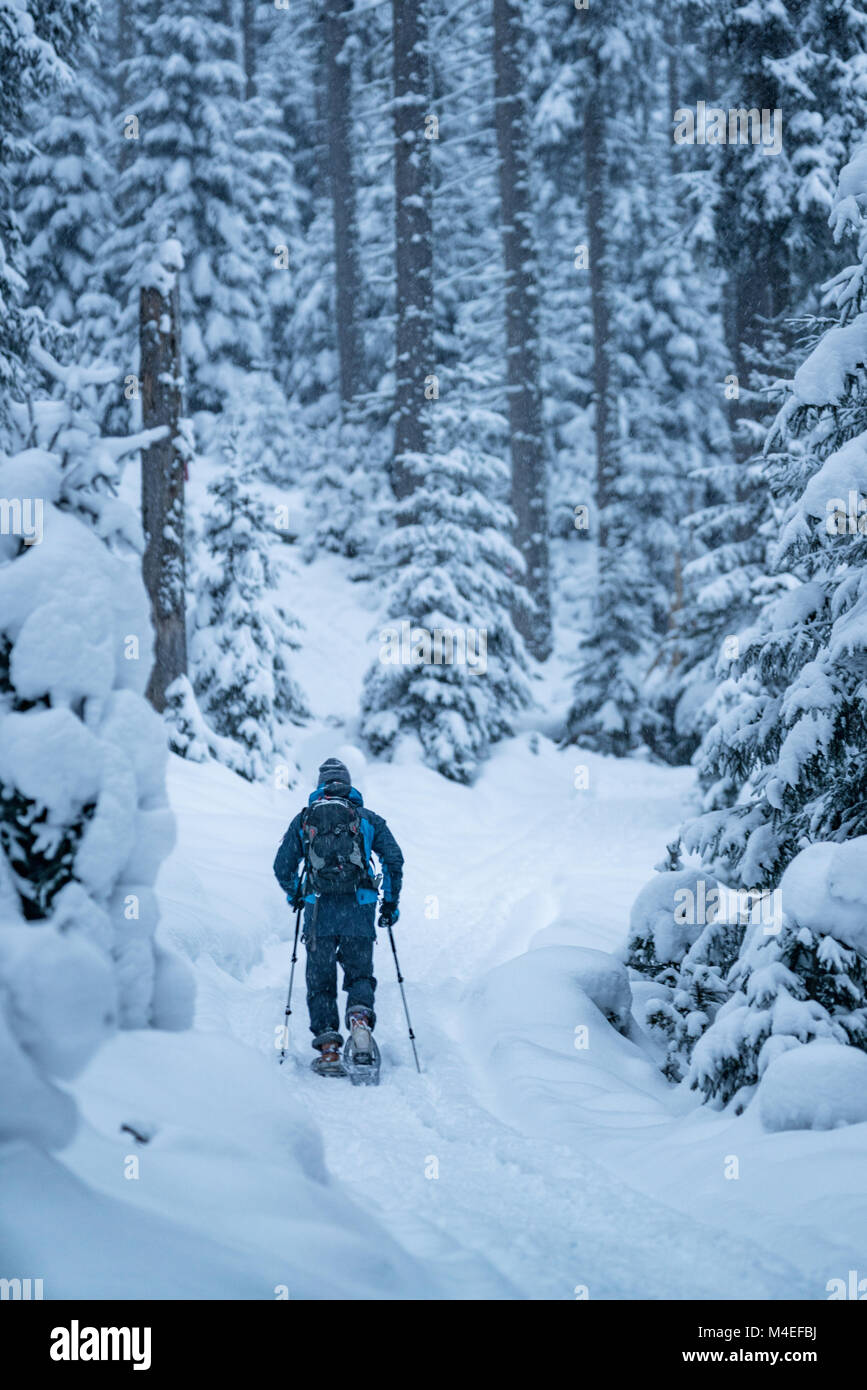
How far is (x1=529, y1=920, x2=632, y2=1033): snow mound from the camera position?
7.75 meters

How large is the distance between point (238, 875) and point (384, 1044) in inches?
140

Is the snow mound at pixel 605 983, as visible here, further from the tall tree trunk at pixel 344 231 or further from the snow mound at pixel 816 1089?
the tall tree trunk at pixel 344 231


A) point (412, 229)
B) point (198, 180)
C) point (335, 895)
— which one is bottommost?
point (335, 895)

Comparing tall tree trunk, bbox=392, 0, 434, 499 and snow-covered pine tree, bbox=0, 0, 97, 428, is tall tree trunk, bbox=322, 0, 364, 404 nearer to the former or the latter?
tall tree trunk, bbox=392, 0, 434, 499

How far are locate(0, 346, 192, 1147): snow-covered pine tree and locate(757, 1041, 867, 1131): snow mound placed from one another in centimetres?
277

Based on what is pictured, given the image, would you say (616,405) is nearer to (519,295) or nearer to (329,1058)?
(519,295)

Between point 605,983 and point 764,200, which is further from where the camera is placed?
point 764,200

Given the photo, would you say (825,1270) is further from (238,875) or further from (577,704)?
(577,704)

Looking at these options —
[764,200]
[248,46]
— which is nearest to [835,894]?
[764,200]

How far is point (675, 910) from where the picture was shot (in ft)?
26.3

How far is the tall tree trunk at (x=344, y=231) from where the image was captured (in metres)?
27.4

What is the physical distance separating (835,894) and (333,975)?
3356 millimetres

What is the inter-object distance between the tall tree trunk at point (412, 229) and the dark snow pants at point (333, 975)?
12923 mm

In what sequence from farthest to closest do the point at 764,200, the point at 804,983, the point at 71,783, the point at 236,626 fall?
the point at 236,626 < the point at 764,200 < the point at 804,983 < the point at 71,783
